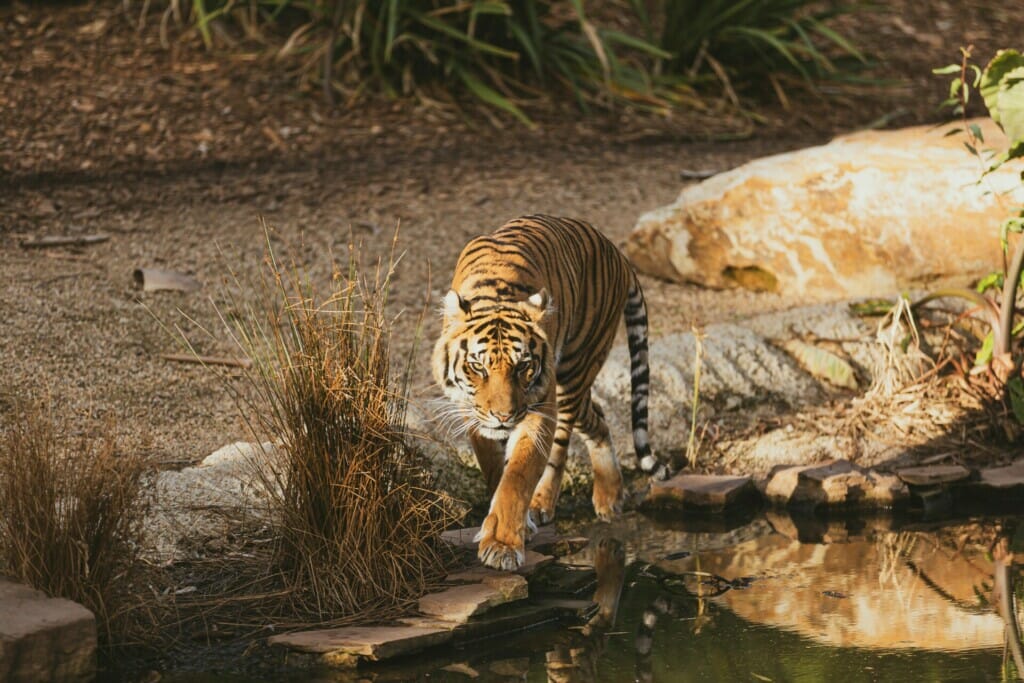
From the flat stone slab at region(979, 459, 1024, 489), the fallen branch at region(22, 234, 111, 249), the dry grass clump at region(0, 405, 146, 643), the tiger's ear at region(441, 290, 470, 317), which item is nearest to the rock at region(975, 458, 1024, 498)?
the flat stone slab at region(979, 459, 1024, 489)

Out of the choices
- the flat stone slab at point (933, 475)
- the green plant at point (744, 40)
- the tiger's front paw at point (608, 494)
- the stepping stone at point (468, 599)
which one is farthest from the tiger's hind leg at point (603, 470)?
the green plant at point (744, 40)

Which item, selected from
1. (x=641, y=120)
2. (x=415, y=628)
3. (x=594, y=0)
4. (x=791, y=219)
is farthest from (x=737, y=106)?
(x=415, y=628)

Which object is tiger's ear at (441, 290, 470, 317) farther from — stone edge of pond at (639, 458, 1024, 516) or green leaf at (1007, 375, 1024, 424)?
green leaf at (1007, 375, 1024, 424)

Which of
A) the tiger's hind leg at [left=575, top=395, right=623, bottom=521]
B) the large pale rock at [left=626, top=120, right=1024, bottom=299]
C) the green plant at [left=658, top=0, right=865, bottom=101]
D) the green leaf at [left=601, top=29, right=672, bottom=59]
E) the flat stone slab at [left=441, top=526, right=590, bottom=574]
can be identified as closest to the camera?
the flat stone slab at [left=441, top=526, right=590, bottom=574]

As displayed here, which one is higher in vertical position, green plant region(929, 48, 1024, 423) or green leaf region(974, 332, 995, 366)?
green plant region(929, 48, 1024, 423)

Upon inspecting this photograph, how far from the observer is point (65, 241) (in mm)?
8062

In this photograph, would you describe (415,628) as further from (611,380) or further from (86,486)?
(611,380)

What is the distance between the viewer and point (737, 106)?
A: 1132 centimetres

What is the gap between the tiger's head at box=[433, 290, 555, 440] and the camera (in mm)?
4727

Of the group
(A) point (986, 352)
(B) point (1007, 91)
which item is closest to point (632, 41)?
(A) point (986, 352)

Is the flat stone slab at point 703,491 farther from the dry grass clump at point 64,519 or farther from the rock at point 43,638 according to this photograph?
the rock at point 43,638

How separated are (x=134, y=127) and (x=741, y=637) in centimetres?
666

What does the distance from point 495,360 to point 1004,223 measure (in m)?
2.55

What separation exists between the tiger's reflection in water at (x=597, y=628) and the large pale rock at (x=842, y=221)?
2.72m
